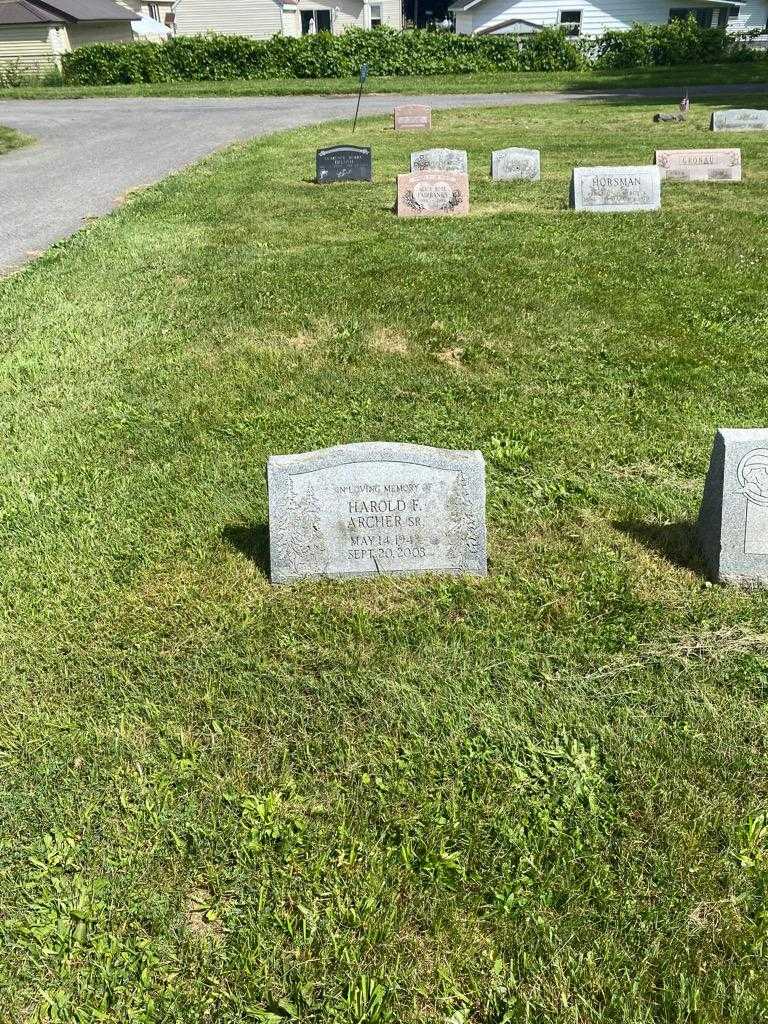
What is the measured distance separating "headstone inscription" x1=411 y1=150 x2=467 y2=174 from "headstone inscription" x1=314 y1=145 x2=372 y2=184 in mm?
1000

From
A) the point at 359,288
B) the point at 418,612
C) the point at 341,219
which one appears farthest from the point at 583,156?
the point at 418,612

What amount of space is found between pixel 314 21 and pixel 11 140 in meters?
32.1

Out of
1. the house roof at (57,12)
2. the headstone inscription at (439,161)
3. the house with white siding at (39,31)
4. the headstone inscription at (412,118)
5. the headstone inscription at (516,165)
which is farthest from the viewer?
the house with white siding at (39,31)

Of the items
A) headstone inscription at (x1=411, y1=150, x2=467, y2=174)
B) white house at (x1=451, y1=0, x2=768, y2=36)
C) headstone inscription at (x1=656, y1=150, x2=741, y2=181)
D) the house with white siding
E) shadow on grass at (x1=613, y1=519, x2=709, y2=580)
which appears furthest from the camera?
white house at (x1=451, y1=0, x2=768, y2=36)

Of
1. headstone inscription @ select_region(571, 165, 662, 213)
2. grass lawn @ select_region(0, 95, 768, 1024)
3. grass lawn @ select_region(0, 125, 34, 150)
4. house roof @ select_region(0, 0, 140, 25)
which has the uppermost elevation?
house roof @ select_region(0, 0, 140, 25)

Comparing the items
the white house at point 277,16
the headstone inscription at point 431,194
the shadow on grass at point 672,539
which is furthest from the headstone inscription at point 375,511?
the white house at point 277,16

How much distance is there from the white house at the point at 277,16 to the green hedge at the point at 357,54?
30.7 feet

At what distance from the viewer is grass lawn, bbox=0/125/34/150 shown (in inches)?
817

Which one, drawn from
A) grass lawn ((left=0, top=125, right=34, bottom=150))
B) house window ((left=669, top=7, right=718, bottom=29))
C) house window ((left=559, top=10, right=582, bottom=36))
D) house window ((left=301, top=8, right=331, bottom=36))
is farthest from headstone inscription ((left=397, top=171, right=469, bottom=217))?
house window ((left=301, top=8, right=331, bottom=36))

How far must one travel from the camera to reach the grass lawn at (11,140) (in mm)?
20750

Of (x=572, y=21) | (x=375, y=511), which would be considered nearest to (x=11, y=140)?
(x=375, y=511)

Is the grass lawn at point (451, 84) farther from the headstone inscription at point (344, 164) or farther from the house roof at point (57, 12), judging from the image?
the headstone inscription at point (344, 164)

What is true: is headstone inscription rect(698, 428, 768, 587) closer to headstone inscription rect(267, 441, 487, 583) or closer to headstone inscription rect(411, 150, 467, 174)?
headstone inscription rect(267, 441, 487, 583)

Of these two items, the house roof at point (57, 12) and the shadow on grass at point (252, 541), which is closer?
the shadow on grass at point (252, 541)
